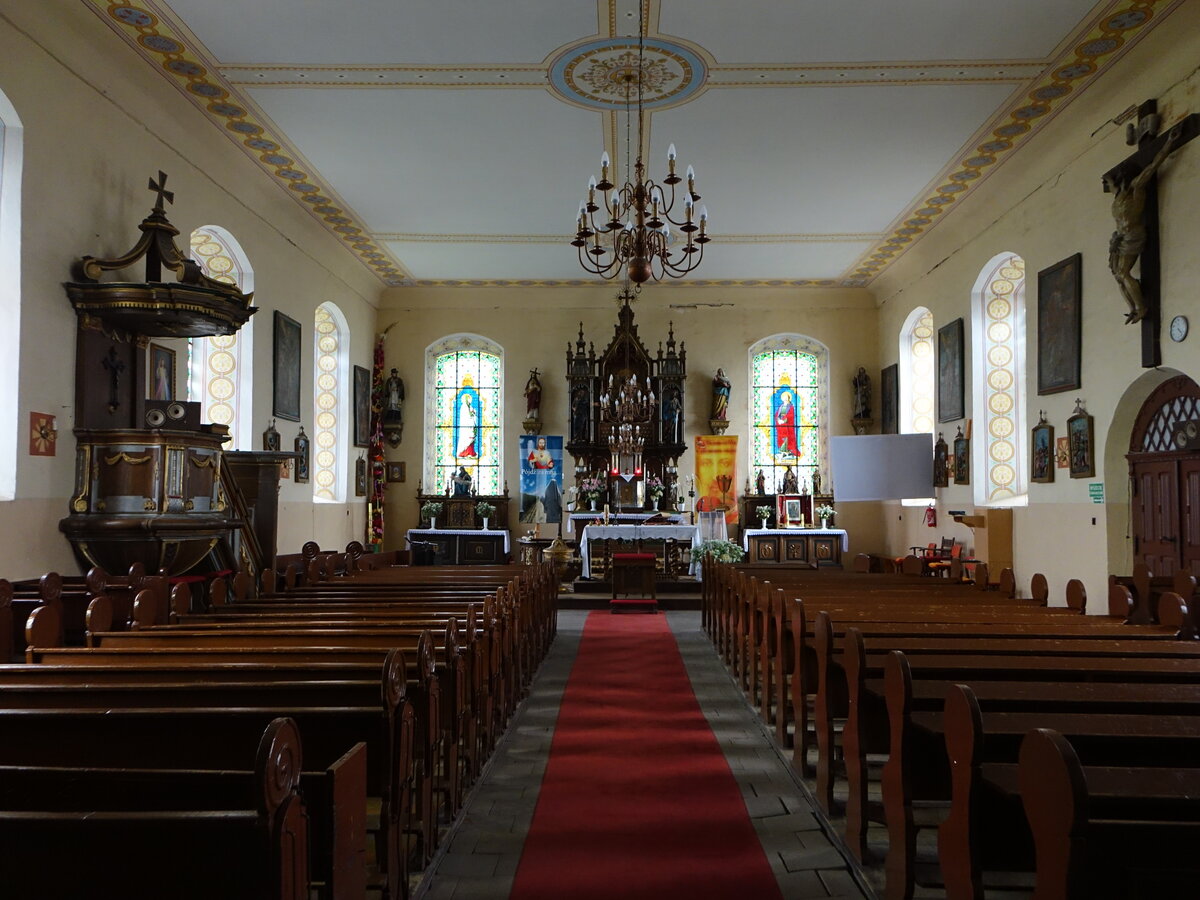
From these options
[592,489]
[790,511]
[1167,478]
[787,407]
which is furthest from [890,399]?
[1167,478]

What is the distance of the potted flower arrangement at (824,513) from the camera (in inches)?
689

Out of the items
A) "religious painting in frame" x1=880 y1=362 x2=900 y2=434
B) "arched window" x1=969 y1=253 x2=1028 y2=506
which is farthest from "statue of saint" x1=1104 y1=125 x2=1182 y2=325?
"religious painting in frame" x1=880 y1=362 x2=900 y2=434

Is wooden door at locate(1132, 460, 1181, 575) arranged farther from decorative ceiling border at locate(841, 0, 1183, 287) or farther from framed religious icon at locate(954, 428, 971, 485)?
decorative ceiling border at locate(841, 0, 1183, 287)

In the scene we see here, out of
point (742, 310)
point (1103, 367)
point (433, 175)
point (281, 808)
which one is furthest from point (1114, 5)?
point (742, 310)

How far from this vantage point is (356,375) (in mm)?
16828

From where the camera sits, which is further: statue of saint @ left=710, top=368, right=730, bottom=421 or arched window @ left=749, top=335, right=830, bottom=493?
arched window @ left=749, top=335, right=830, bottom=493

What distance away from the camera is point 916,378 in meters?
16.8

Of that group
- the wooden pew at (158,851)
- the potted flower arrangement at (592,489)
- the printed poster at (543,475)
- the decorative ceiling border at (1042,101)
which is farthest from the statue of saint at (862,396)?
the wooden pew at (158,851)

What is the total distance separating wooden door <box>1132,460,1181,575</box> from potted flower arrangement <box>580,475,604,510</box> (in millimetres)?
9359

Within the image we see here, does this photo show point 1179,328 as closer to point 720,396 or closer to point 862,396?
point 862,396

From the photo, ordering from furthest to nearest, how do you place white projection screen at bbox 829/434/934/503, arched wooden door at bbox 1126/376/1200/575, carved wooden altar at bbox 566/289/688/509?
carved wooden altar at bbox 566/289/688/509
white projection screen at bbox 829/434/934/503
arched wooden door at bbox 1126/376/1200/575

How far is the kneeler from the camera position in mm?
12586

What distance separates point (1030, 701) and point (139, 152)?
32.2 feet

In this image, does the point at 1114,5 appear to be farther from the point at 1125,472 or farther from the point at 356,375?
the point at 356,375
